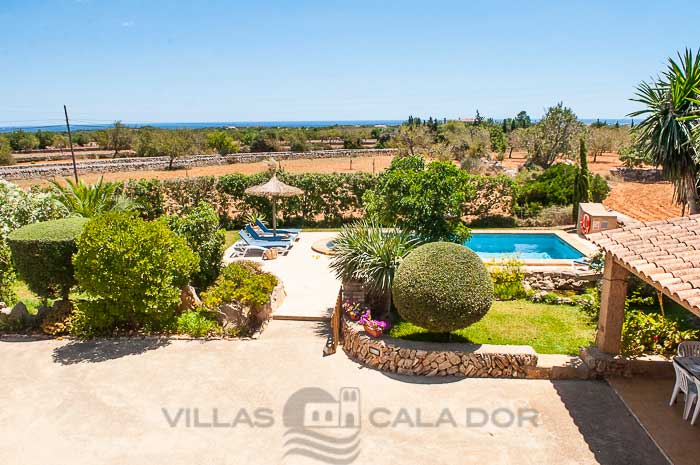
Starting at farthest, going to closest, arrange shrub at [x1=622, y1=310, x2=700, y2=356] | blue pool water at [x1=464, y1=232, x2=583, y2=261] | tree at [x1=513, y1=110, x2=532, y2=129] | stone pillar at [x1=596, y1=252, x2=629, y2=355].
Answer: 1. tree at [x1=513, y1=110, x2=532, y2=129]
2. blue pool water at [x1=464, y1=232, x2=583, y2=261]
3. shrub at [x1=622, y1=310, x2=700, y2=356]
4. stone pillar at [x1=596, y1=252, x2=629, y2=355]

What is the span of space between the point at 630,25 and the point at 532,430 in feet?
58.8

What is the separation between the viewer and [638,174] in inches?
1393

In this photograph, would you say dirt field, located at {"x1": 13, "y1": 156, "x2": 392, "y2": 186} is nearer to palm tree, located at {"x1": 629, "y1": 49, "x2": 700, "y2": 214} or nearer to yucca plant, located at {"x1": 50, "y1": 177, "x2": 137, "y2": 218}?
yucca plant, located at {"x1": 50, "y1": 177, "x2": 137, "y2": 218}

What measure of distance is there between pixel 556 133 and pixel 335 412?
35.6 metres

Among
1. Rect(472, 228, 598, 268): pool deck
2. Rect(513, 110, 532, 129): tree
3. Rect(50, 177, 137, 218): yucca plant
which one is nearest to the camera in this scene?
Rect(50, 177, 137, 218): yucca plant

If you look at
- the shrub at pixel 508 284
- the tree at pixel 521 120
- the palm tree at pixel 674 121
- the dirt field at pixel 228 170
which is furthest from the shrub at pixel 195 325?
the tree at pixel 521 120

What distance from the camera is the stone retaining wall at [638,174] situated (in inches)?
1352

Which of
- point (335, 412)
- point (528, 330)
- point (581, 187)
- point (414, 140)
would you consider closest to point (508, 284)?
point (528, 330)

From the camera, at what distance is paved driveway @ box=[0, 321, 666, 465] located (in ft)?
21.2

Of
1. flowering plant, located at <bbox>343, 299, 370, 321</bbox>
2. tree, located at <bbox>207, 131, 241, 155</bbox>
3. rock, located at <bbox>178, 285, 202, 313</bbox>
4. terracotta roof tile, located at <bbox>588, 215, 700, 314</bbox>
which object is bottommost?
rock, located at <bbox>178, 285, 202, 313</bbox>

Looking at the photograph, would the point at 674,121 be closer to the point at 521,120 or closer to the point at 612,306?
the point at 612,306

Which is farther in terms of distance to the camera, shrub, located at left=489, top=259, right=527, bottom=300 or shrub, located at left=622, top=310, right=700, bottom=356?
shrub, located at left=489, top=259, right=527, bottom=300

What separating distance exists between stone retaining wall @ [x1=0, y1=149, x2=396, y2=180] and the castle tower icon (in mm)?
41057

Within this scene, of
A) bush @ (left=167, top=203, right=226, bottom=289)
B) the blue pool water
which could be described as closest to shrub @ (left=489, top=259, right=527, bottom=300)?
the blue pool water
